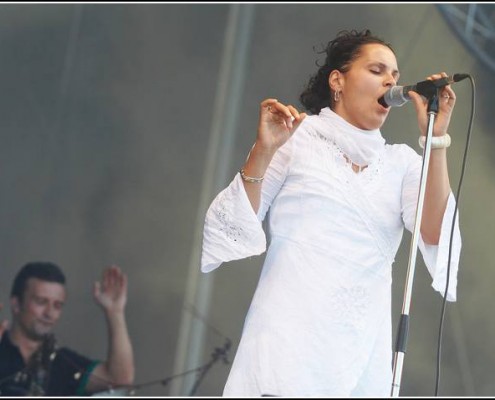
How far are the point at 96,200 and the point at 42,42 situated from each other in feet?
1.95

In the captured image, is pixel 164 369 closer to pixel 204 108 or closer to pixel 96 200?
pixel 96 200

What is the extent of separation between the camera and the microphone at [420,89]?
5.77 feet

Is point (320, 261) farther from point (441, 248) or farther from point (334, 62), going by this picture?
point (334, 62)

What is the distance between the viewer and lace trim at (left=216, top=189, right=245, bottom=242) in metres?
1.84

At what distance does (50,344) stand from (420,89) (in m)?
1.99

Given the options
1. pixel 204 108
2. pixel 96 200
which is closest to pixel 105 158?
pixel 96 200

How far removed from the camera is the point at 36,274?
3.43 metres

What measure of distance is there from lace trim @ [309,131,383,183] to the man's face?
173 cm

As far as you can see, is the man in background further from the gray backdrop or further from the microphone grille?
the microphone grille

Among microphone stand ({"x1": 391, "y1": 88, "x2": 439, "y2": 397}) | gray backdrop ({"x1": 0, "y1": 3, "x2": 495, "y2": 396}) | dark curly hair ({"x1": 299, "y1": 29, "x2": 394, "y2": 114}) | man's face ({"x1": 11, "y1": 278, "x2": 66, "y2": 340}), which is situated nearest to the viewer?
microphone stand ({"x1": 391, "y1": 88, "x2": 439, "y2": 397})

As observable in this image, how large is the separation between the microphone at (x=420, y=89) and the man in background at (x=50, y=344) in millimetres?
1796

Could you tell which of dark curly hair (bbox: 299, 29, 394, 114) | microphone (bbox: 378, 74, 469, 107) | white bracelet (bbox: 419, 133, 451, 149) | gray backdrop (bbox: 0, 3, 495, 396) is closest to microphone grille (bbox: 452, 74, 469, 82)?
microphone (bbox: 378, 74, 469, 107)

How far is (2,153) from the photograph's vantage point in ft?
11.3

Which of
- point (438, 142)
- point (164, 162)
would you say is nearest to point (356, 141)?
point (438, 142)
